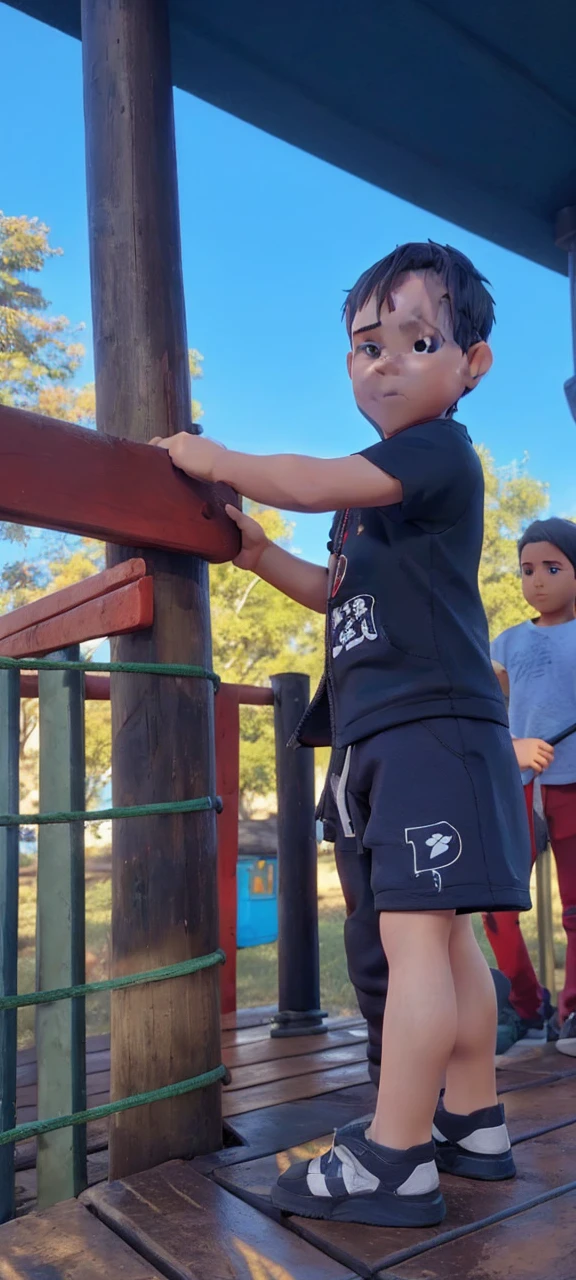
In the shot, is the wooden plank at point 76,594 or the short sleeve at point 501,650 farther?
the short sleeve at point 501,650

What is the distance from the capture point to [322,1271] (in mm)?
975

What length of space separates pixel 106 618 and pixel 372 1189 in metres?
0.76

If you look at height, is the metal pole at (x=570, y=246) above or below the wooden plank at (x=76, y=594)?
above

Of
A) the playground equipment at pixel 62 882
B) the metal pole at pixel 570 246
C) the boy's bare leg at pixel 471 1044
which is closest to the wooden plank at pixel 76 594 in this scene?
the playground equipment at pixel 62 882

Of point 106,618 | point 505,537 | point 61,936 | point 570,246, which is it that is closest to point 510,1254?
point 61,936

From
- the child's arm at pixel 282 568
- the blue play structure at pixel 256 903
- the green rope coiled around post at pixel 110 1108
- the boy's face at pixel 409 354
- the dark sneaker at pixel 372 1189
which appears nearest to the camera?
the dark sneaker at pixel 372 1189

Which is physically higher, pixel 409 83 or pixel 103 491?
pixel 409 83

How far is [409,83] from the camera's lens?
2.54 m

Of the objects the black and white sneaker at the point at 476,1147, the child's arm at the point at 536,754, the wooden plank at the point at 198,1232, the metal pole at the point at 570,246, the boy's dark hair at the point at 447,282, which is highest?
the metal pole at the point at 570,246

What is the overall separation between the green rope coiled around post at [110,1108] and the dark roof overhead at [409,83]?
2.20m

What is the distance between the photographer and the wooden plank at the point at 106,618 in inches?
51.6

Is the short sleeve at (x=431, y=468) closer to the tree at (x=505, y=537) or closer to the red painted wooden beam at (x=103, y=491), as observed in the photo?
the red painted wooden beam at (x=103, y=491)

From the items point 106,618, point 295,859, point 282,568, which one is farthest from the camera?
point 295,859

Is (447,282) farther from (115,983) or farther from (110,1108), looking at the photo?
(110,1108)
